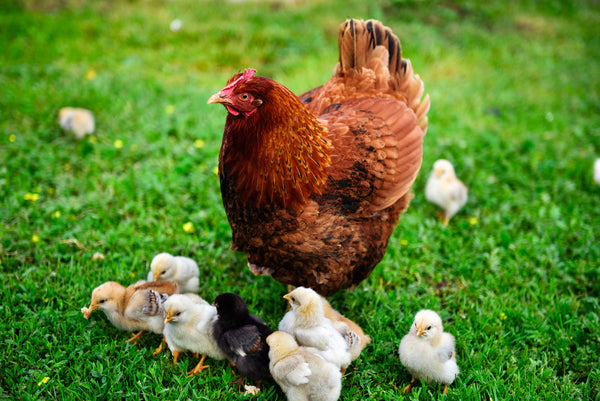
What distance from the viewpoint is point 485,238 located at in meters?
4.29

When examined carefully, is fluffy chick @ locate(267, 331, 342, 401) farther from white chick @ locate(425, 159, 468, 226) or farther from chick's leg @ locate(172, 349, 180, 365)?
white chick @ locate(425, 159, 468, 226)

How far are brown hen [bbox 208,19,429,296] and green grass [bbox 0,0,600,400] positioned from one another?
733 millimetres

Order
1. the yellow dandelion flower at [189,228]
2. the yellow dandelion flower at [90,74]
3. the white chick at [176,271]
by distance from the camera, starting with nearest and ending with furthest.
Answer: the white chick at [176,271] → the yellow dandelion flower at [189,228] → the yellow dandelion flower at [90,74]

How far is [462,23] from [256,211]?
768 cm

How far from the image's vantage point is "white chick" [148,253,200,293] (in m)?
3.32

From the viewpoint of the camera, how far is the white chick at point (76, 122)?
514cm

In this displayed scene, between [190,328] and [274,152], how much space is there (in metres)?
1.29

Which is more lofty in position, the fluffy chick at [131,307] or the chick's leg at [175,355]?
the fluffy chick at [131,307]

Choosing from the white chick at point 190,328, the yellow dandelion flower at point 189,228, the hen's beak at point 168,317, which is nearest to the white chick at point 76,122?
the yellow dandelion flower at point 189,228

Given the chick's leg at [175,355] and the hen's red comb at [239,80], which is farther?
the chick's leg at [175,355]

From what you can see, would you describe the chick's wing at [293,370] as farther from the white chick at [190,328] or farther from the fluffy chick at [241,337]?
the white chick at [190,328]

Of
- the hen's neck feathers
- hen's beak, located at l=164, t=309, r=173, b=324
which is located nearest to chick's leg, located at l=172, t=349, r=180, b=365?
hen's beak, located at l=164, t=309, r=173, b=324

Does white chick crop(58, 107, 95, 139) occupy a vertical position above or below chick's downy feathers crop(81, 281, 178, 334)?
above

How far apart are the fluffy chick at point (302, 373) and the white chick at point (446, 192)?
2304 millimetres
